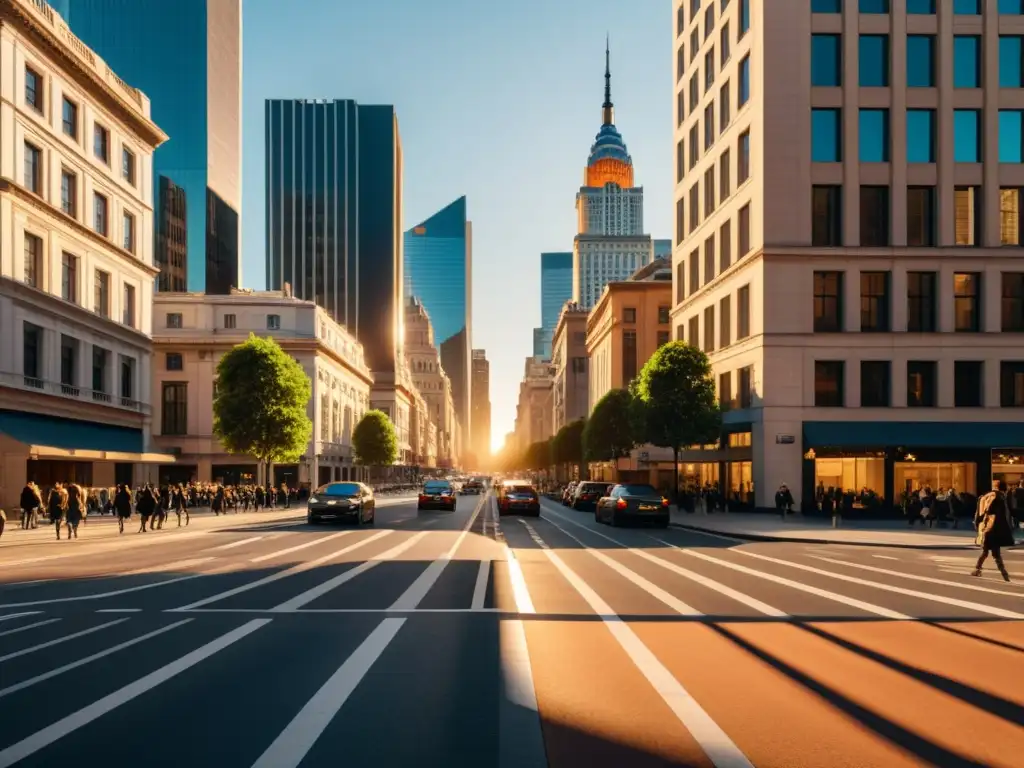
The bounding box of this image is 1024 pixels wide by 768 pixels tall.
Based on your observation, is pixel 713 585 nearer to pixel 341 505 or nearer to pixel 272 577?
pixel 272 577

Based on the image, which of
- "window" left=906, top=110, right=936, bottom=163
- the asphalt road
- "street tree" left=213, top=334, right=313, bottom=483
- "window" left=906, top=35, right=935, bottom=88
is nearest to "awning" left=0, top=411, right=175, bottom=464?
"street tree" left=213, top=334, right=313, bottom=483

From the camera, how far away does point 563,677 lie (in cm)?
808

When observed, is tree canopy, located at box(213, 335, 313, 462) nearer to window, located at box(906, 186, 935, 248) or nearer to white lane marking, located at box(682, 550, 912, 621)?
A: window, located at box(906, 186, 935, 248)

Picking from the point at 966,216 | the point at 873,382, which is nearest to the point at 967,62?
the point at 966,216

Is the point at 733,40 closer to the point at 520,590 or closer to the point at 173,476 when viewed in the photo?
the point at 520,590

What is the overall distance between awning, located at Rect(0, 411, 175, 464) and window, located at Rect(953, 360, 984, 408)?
41.1 metres

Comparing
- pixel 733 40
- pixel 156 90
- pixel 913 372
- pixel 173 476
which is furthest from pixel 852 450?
pixel 156 90

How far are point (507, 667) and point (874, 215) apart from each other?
38500 millimetres

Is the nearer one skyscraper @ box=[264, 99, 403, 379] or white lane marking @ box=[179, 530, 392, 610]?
white lane marking @ box=[179, 530, 392, 610]

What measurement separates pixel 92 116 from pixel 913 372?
143 feet

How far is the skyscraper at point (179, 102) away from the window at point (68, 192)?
66128 millimetres

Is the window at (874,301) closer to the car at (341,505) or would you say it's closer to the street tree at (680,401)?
the street tree at (680,401)

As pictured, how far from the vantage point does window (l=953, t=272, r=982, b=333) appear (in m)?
40.2

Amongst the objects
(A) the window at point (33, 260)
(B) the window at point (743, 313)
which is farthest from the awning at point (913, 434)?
(A) the window at point (33, 260)
